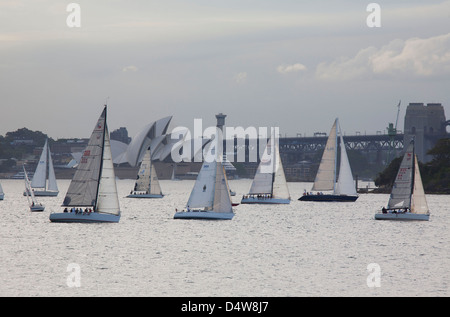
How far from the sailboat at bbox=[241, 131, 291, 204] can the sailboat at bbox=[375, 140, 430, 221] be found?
22710 mm

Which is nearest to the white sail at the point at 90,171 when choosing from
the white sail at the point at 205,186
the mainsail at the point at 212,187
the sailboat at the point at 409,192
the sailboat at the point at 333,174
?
the mainsail at the point at 212,187

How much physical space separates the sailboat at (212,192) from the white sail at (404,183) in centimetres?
1129

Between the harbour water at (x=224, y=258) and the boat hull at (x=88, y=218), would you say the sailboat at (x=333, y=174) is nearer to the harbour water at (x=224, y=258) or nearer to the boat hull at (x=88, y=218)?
the harbour water at (x=224, y=258)

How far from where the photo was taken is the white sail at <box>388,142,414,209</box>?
2248 inches

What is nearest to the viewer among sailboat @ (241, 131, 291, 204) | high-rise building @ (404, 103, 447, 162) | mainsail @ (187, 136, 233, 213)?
mainsail @ (187, 136, 233, 213)

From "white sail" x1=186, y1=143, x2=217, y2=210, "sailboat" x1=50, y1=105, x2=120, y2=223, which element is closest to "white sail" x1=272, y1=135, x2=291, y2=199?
"white sail" x1=186, y1=143, x2=217, y2=210

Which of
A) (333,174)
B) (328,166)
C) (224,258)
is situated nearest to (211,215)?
(224,258)

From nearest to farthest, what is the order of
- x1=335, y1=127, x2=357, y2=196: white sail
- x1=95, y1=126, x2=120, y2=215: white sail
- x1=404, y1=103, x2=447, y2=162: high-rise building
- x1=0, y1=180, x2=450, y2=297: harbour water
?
x1=0, y1=180, x2=450, y2=297: harbour water
x1=95, y1=126, x2=120, y2=215: white sail
x1=335, y1=127, x2=357, y2=196: white sail
x1=404, y1=103, x2=447, y2=162: high-rise building

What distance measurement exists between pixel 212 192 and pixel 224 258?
1522 centimetres

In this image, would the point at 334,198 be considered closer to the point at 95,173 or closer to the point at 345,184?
the point at 345,184

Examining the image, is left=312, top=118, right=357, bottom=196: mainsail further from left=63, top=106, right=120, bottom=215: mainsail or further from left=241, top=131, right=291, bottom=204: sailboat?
left=63, top=106, right=120, bottom=215: mainsail

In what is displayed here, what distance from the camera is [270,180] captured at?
276 ft

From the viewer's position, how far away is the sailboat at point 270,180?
8112cm
